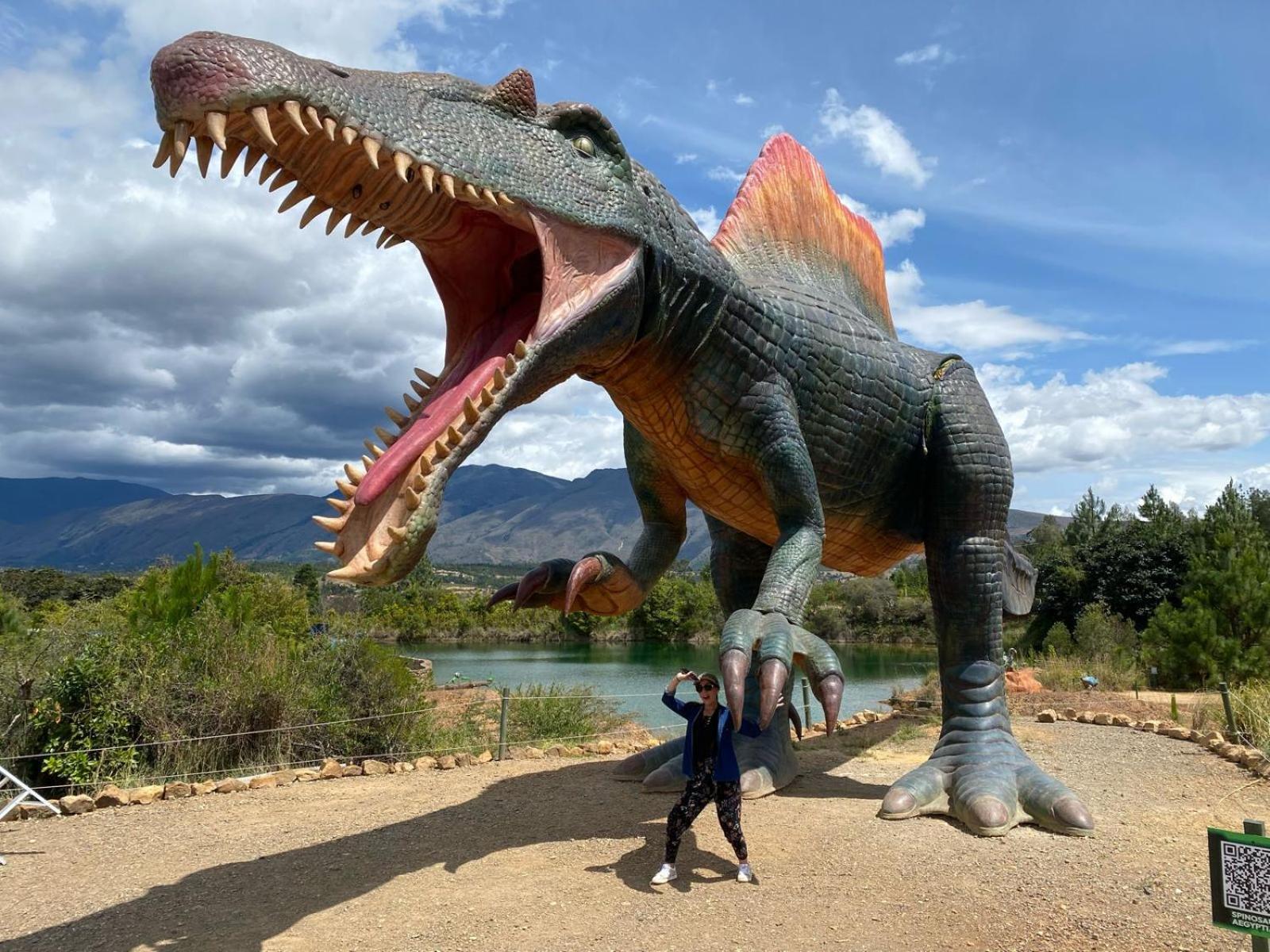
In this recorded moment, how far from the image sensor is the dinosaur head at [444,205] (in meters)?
2.25

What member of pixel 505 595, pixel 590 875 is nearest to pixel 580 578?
pixel 505 595

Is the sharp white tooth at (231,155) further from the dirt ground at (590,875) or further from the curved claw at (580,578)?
the dirt ground at (590,875)

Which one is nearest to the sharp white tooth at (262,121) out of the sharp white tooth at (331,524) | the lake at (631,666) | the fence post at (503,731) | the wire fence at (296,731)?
the sharp white tooth at (331,524)

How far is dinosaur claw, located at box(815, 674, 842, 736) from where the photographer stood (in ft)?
9.52

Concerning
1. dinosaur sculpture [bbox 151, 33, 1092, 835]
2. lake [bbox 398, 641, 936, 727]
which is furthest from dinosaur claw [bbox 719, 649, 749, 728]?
lake [bbox 398, 641, 936, 727]

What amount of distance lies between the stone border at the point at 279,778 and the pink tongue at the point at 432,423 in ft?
13.3

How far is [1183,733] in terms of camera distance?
7.11m

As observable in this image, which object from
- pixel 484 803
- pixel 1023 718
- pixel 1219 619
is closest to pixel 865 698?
pixel 1219 619

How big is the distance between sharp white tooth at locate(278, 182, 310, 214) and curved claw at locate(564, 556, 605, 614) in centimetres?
209

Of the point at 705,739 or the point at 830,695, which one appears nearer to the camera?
the point at 830,695

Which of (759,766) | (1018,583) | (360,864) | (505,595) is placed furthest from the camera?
(1018,583)

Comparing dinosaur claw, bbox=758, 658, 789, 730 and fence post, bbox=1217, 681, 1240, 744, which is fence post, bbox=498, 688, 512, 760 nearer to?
dinosaur claw, bbox=758, 658, 789, 730

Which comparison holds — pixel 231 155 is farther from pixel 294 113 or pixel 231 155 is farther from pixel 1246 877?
pixel 1246 877

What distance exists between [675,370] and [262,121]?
1835mm
